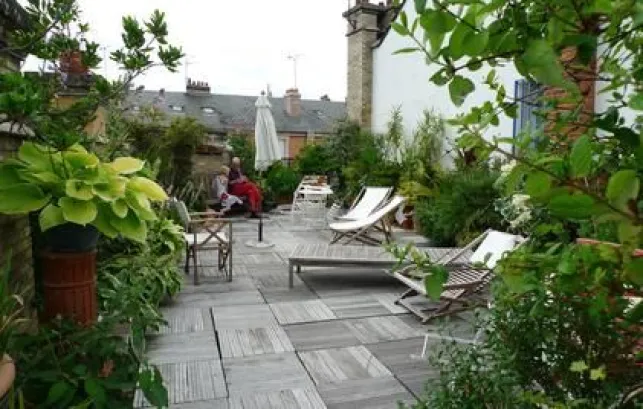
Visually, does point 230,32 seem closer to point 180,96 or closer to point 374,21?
point 374,21

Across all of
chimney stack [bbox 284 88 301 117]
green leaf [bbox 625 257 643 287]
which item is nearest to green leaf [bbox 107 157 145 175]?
green leaf [bbox 625 257 643 287]

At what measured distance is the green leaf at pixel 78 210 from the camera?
210 centimetres

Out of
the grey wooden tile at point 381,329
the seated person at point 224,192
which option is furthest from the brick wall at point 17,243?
the seated person at point 224,192

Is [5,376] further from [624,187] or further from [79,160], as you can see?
[624,187]

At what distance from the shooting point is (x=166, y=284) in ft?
13.7

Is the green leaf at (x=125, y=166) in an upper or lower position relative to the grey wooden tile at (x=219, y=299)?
upper

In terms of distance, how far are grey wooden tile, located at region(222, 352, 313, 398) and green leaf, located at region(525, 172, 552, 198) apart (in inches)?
101

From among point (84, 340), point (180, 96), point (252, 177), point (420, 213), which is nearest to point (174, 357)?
point (84, 340)

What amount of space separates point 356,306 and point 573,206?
13.4 ft

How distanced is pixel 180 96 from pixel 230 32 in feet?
35.1

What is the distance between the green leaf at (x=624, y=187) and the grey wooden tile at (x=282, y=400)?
2.47 m

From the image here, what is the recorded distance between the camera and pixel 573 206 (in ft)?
1.76

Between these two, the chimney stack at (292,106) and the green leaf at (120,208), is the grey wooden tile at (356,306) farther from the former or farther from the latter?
the chimney stack at (292,106)

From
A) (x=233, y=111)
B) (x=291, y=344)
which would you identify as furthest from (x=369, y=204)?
(x=233, y=111)
